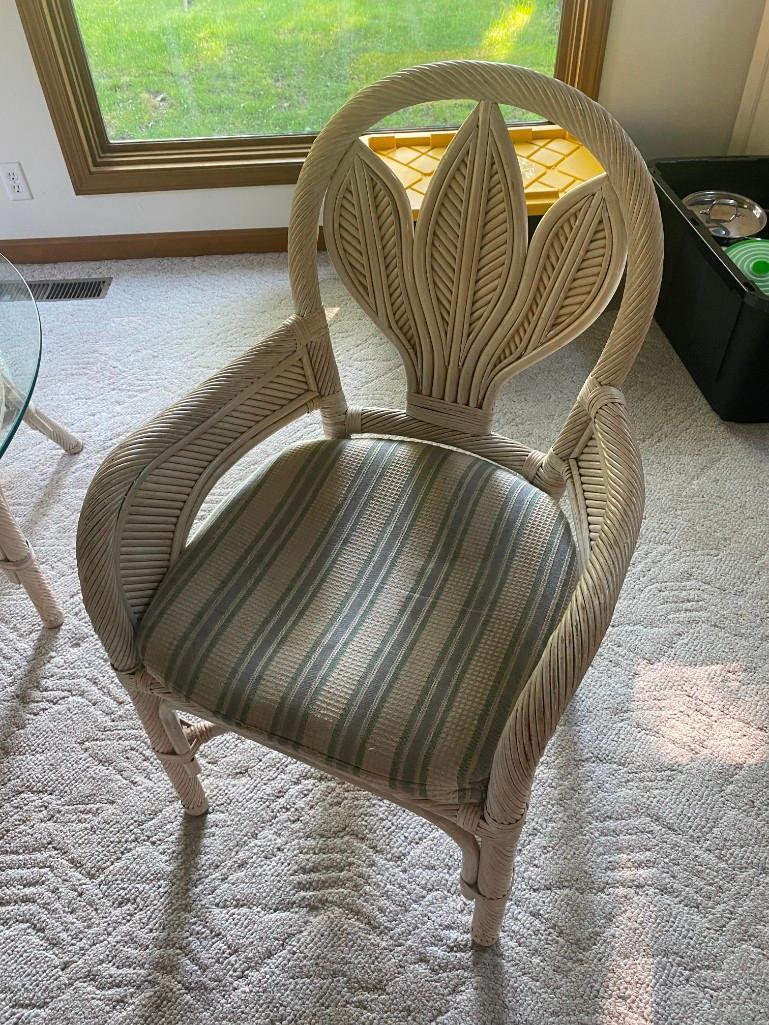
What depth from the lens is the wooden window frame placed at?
1900mm

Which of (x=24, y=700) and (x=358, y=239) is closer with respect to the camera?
(x=358, y=239)

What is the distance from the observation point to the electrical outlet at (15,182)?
2.08 meters

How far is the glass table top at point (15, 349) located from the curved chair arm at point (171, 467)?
0.22m

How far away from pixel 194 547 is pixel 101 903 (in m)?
0.52

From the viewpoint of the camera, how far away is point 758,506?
5.07 feet

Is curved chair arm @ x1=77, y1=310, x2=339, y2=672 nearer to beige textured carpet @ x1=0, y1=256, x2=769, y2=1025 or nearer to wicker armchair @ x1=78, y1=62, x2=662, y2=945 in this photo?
wicker armchair @ x1=78, y1=62, x2=662, y2=945

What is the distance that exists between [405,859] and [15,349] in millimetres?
898

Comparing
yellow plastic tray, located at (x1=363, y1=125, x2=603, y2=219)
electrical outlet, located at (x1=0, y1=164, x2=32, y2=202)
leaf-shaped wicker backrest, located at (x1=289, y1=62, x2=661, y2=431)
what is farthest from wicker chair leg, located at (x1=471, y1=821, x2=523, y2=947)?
electrical outlet, located at (x1=0, y1=164, x2=32, y2=202)

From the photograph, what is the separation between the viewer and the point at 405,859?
1.11 m

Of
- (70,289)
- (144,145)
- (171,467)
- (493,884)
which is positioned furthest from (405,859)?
(144,145)

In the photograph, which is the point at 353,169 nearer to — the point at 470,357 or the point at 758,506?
the point at 470,357

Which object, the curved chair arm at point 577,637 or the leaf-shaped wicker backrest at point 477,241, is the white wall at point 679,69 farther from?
the curved chair arm at point 577,637

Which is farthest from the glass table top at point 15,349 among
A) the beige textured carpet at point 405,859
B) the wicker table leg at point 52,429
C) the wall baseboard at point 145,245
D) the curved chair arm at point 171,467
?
the wall baseboard at point 145,245

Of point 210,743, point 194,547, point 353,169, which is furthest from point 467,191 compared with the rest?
point 210,743
